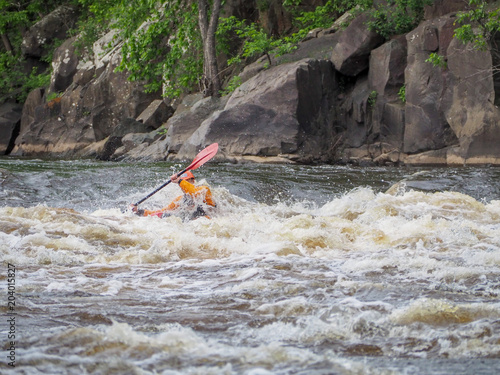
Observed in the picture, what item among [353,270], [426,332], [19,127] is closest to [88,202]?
[353,270]

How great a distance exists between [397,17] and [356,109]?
2.20 m

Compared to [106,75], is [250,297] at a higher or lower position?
lower

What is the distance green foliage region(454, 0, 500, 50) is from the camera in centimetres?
1091

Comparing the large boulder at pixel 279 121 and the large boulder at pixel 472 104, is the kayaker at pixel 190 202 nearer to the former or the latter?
the large boulder at pixel 279 121

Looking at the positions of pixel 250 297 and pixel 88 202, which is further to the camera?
pixel 88 202

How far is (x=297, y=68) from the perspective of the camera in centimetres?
1357

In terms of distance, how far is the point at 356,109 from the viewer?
546 inches

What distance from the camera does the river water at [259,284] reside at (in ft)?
9.95

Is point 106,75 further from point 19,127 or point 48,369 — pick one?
point 48,369

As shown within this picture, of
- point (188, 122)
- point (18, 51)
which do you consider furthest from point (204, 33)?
point (18, 51)

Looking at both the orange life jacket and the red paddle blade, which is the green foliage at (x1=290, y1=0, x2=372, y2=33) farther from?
the orange life jacket

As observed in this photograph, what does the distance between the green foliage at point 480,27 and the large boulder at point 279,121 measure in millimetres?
3389

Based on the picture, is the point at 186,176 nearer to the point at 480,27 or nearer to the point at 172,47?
the point at 480,27

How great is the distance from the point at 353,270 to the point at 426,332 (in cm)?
156
